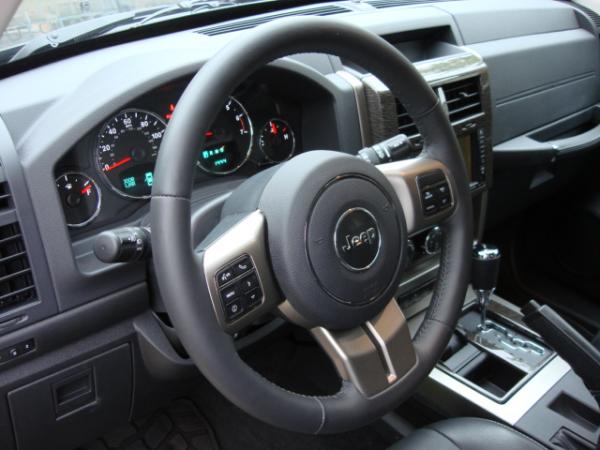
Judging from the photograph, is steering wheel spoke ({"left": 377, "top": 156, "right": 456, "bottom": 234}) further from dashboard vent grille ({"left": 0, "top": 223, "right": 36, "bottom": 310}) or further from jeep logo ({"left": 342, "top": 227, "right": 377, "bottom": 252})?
dashboard vent grille ({"left": 0, "top": 223, "right": 36, "bottom": 310})

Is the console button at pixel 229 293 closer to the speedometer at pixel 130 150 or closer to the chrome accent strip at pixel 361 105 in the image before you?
the speedometer at pixel 130 150

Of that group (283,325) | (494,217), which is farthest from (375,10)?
(283,325)

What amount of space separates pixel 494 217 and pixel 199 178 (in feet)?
3.82

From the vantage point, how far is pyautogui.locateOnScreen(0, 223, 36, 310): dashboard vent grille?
1035 mm

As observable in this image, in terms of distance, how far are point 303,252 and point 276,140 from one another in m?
0.59

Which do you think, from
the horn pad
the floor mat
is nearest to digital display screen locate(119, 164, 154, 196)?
the horn pad

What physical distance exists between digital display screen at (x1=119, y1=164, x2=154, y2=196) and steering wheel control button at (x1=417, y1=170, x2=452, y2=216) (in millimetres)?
500

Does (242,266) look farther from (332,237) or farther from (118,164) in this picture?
(118,164)

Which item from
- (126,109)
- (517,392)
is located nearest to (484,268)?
(517,392)

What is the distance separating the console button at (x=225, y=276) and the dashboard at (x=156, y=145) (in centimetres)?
35

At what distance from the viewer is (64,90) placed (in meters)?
1.14

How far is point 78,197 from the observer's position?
1.15 m

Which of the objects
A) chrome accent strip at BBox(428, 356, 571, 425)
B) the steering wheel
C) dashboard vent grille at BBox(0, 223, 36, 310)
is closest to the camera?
the steering wheel

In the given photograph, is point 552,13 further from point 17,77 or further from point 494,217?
point 17,77
